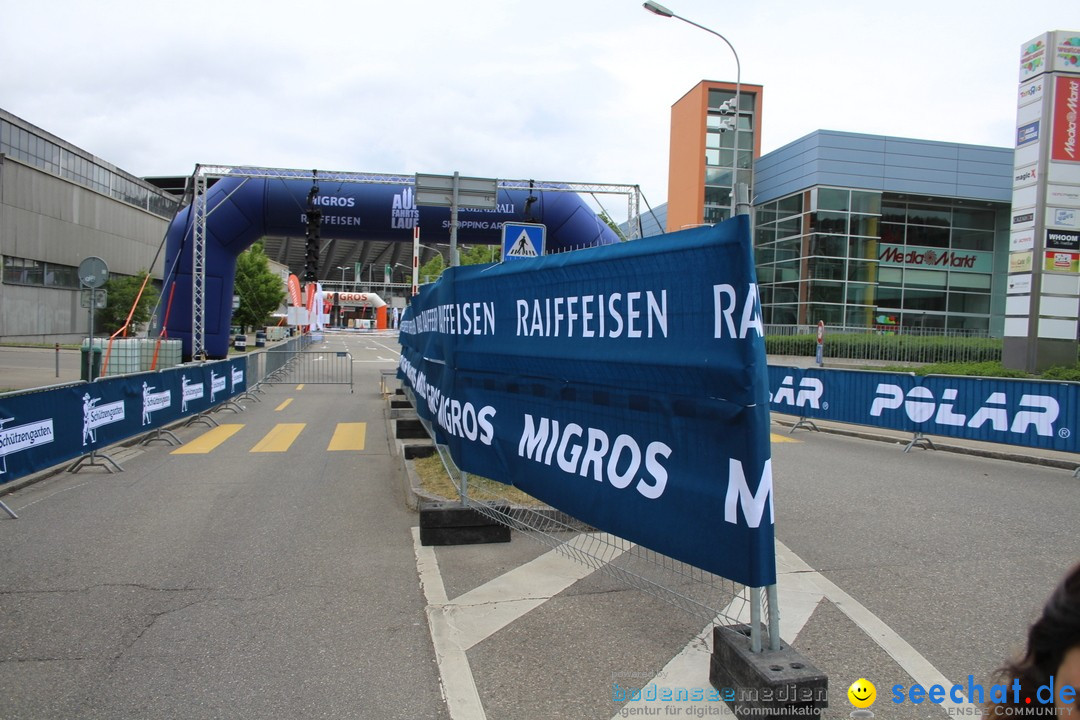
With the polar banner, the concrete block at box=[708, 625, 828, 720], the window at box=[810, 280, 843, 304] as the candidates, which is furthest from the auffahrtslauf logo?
the window at box=[810, 280, 843, 304]

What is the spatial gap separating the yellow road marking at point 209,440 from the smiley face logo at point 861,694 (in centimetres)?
1012

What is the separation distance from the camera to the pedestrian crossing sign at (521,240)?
10.1 meters

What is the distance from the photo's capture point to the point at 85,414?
30.4 feet

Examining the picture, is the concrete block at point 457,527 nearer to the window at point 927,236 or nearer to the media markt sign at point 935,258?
the media markt sign at point 935,258

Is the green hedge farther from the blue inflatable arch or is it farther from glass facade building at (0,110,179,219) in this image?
glass facade building at (0,110,179,219)

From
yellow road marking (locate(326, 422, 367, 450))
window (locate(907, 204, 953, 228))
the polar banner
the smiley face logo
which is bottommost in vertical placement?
yellow road marking (locate(326, 422, 367, 450))

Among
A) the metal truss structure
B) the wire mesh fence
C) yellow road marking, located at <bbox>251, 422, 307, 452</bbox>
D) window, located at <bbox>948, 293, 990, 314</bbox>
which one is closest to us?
the wire mesh fence

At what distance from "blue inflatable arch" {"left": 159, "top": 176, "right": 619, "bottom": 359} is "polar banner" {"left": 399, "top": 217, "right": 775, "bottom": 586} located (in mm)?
14278

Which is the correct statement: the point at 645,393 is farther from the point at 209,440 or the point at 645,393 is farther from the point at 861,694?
the point at 209,440

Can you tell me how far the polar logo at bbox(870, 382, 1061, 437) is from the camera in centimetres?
1041

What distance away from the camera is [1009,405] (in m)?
10.8

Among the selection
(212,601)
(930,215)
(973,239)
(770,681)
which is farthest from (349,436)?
(973,239)

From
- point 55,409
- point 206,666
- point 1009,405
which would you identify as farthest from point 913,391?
point 55,409

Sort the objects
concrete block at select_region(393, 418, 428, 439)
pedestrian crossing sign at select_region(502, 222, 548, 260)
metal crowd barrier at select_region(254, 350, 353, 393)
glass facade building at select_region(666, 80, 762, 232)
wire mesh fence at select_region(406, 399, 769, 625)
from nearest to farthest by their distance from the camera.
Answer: wire mesh fence at select_region(406, 399, 769, 625) < pedestrian crossing sign at select_region(502, 222, 548, 260) < concrete block at select_region(393, 418, 428, 439) < metal crowd barrier at select_region(254, 350, 353, 393) < glass facade building at select_region(666, 80, 762, 232)
